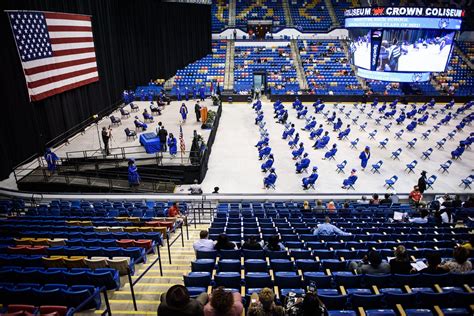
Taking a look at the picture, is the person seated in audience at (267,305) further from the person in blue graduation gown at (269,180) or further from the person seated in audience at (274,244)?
the person in blue graduation gown at (269,180)

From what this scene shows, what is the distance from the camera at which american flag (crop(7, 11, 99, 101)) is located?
14.8 m

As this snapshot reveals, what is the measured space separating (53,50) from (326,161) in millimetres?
15563

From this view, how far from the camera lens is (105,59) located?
23828 mm

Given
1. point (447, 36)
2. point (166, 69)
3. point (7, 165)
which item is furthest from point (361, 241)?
point (166, 69)

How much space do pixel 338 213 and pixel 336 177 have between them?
5490 mm

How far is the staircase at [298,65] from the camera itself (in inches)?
1372

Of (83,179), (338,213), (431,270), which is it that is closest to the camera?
(431,270)

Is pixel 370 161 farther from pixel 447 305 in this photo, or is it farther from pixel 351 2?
pixel 351 2

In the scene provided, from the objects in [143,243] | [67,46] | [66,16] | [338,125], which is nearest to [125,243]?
[143,243]

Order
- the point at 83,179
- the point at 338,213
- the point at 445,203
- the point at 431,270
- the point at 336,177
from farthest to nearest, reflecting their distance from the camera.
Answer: the point at 336,177, the point at 83,179, the point at 445,203, the point at 338,213, the point at 431,270

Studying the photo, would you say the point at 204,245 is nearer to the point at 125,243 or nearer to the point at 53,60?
the point at 125,243

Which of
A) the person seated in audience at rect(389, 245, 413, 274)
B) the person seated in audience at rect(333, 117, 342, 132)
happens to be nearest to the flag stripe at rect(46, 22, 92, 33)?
the person seated in audience at rect(333, 117, 342, 132)

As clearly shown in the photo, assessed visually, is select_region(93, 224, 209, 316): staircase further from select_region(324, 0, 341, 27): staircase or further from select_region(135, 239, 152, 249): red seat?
select_region(324, 0, 341, 27): staircase

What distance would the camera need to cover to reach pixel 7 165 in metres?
14.7
